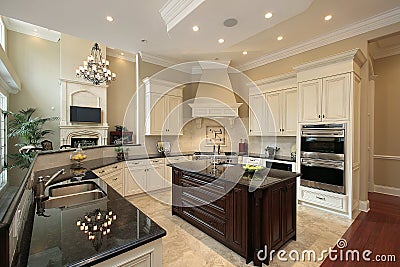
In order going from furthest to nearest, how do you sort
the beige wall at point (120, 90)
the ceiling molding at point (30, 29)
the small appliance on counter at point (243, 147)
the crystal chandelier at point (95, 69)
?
1. the beige wall at point (120, 90)
2. the ceiling molding at point (30, 29)
3. the small appliance on counter at point (243, 147)
4. the crystal chandelier at point (95, 69)

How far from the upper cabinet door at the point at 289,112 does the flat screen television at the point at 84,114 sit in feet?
21.4

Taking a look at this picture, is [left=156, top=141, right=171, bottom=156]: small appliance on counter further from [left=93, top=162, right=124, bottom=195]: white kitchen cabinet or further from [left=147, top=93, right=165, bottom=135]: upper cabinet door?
[left=93, top=162, right=124, bottom=195]: white kitchen cabinet

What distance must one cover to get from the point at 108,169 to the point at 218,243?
7.70 feet

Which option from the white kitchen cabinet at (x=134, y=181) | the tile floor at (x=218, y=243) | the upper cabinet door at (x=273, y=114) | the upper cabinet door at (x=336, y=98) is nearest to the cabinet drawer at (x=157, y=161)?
the white kitchen cabinet at (x=134, y=181)

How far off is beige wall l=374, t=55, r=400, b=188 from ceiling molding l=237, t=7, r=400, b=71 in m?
1.77

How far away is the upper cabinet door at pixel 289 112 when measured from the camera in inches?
177

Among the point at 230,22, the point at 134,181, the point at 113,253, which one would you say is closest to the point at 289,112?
the point at 230,22

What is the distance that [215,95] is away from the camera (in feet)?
18.0

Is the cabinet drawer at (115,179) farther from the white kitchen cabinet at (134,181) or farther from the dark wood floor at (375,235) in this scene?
the dark wood floor at (375,235)

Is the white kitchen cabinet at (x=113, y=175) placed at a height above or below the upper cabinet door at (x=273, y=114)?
below

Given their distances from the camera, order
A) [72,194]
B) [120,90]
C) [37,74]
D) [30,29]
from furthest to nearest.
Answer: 1. [120,90]
2. [37,74]
3. [30,29]
4. [72,194]

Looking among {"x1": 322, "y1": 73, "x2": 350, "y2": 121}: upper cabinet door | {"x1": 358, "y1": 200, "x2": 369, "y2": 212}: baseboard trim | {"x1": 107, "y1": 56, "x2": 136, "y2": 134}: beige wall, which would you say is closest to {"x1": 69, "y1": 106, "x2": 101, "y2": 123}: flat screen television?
{"x1": 107, "y1": 56, "x2": 136, "y2": 134}: beige wall

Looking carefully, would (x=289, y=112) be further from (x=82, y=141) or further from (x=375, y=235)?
(x=82, y=141)

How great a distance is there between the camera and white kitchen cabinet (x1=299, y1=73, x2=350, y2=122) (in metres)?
3.40
